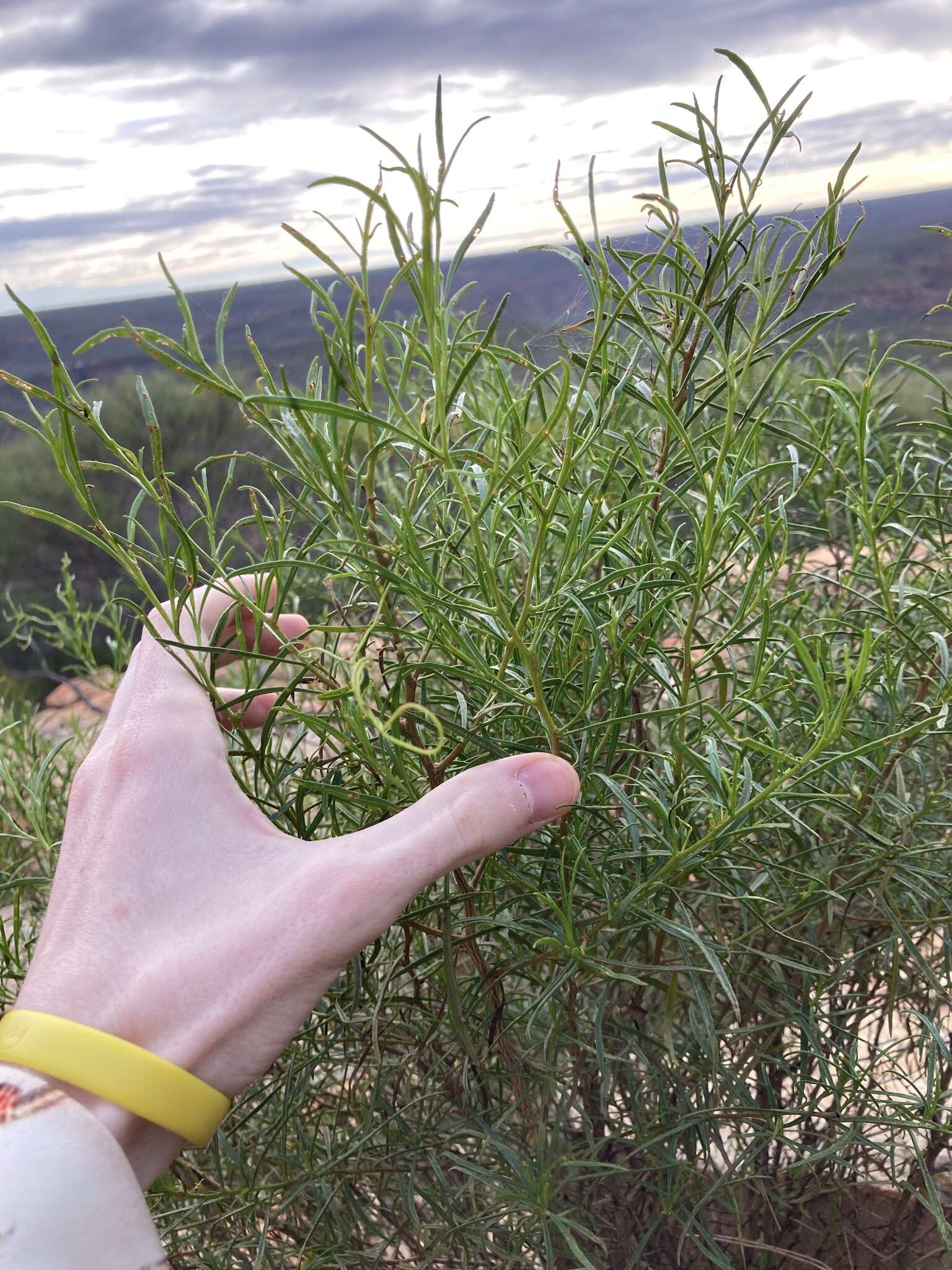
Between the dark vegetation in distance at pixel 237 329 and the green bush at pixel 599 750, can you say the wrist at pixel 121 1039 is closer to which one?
the green bush at pixel 599 750

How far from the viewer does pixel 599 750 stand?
377 mm

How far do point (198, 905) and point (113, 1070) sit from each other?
2.8 inches

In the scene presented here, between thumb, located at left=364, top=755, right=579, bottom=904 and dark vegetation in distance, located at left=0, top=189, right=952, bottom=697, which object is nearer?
thumb, located at left=364, top=755, right=579, bottom=904

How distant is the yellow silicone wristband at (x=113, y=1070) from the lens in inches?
15.7

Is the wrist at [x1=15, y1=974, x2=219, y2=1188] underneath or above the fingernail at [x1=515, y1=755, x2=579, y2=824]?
underneath

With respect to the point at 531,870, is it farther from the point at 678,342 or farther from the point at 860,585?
the point at 860,585

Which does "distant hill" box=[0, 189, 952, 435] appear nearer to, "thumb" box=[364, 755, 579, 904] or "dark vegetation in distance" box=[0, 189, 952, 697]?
"dark vegetation in distance" box=[0, 189, 952, 697]

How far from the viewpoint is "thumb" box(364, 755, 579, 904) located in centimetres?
33

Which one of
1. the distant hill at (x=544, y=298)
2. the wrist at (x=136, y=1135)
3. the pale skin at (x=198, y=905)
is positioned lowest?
the wrist at (x=136, y=1135)

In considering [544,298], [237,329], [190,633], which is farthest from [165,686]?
[237,329]

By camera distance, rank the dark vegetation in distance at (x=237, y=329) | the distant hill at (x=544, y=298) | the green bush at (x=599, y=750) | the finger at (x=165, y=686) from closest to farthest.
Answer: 1. the green bush at (x=599, y=750)
2. the finger at (x=165, y=686)
3. the distant hill at (x=544, y=298)
4. the dark vegetation in distance at (x=237, y=329)

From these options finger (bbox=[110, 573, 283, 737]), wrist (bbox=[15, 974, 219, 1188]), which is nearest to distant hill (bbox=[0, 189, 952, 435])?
finger (bbox=[110, 573, 283, 737])

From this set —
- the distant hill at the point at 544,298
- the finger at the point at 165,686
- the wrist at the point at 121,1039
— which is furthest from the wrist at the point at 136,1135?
the distant hill at the point at 544,298

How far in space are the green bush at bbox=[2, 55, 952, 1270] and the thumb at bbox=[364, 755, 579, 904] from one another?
0.02m
